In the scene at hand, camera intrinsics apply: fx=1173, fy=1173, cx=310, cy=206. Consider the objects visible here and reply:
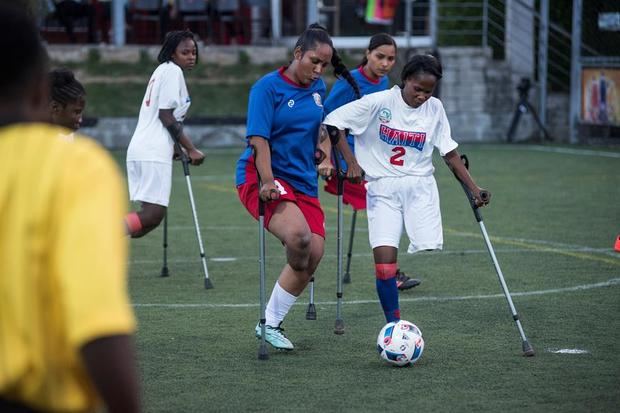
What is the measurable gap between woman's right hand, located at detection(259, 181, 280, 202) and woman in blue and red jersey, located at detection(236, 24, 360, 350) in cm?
1

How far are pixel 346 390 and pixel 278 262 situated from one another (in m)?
4.96

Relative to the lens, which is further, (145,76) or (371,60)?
(145,76)

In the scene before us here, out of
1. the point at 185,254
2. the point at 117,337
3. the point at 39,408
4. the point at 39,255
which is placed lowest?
the point at 185,254

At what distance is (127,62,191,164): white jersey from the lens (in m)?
9.37

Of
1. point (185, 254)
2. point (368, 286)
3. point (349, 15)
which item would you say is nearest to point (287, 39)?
point (349, 15)

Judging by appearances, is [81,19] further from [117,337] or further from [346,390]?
[117,337]

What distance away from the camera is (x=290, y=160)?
706cm

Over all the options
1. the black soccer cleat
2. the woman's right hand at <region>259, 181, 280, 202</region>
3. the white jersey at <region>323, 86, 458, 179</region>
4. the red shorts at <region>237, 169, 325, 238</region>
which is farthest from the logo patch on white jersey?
the black soccer cleat

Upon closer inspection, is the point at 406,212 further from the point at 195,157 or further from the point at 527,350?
the point at 195,157

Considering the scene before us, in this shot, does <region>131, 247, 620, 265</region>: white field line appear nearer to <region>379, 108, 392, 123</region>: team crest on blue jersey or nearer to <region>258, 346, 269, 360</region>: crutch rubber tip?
<region>379, 108, 392, 123</region>: team crest on blue jersey

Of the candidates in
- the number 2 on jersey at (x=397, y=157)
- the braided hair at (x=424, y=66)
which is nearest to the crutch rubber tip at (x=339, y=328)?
the number 2 on jersey at (x=397, y=157)

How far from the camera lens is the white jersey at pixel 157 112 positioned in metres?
9.37

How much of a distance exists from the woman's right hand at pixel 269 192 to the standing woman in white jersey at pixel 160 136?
2.68m

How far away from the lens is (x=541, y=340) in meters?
7.33
